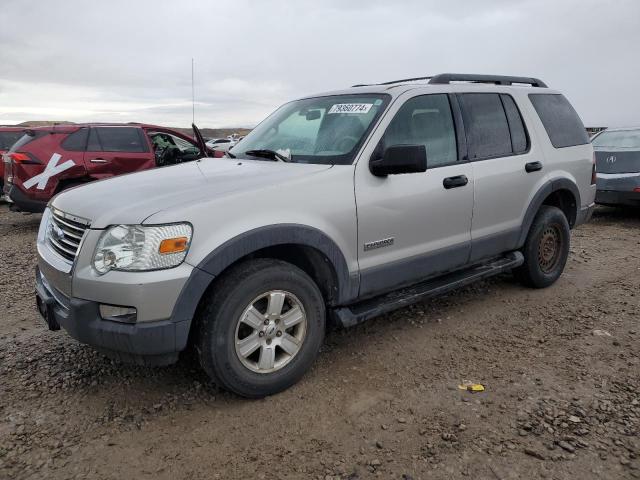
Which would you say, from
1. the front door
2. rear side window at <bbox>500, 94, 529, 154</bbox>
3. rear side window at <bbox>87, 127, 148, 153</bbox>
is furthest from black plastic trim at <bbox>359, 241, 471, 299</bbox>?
rear side window at <bbox>87, 127, 148, 153</bbox>

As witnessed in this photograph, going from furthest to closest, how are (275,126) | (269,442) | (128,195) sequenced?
(275,126) < (128,195) < (269,442)

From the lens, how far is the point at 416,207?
356cm

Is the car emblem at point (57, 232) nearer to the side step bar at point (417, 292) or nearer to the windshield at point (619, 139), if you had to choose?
the side step bar at point (417, 292)

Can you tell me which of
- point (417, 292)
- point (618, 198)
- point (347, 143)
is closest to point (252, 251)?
point (347, 143)

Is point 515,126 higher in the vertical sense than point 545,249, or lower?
higher

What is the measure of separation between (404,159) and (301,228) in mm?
778

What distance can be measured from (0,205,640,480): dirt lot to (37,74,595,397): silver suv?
36cm

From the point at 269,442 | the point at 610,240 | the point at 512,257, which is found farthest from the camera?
the point at 610,240

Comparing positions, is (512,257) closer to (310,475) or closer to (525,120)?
(525,120)

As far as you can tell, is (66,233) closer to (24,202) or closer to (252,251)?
(252,251)

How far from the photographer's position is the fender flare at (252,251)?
2656mm

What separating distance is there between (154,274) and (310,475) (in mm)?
1225

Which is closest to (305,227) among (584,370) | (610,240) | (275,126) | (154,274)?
(154,274)

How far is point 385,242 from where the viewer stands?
3.44 m
